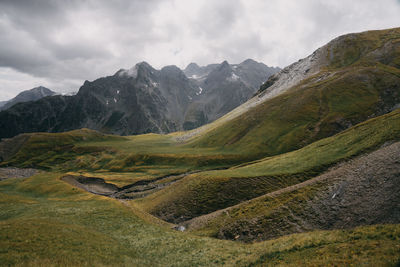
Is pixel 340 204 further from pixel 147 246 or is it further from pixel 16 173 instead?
pixel 16 173

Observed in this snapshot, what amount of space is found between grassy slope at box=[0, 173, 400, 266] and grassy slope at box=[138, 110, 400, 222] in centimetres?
1472

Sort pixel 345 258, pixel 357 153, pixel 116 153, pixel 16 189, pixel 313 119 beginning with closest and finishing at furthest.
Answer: pixel 345 258 → pixel 357 153 → pixel 16 189 → pixel 313 119 → pixel 116 153

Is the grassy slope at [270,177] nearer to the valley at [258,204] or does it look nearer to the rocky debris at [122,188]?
the valley at [258,204]

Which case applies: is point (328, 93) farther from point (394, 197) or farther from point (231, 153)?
point (394, 197)

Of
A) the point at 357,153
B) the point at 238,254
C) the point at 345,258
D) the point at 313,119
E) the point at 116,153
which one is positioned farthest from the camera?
the point at 116,153

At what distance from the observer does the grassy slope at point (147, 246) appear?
16281 mm

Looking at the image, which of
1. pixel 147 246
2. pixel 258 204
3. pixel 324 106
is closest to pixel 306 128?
pixel 324 106

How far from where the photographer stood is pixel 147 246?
28875mm

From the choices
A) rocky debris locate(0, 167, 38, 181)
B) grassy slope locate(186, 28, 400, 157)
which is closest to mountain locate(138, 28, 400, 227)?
grassy slope locate(186, 28, 400, 157)

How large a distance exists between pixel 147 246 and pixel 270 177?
3280 cm

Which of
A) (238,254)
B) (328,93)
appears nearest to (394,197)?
(238,254)

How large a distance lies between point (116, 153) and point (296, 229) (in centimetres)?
15582

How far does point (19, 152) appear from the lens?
172 metres

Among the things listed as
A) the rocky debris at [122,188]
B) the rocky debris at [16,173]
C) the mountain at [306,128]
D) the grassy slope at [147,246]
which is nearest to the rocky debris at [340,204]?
the grassy slope at [147,246]
